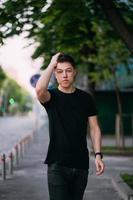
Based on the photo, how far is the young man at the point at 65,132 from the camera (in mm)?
5336

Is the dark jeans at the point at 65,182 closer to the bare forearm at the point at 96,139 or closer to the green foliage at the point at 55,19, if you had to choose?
the bare forearm at the point at 96,139

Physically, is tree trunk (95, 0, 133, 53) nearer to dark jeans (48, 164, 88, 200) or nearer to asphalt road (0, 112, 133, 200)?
asphalt road (0, 112, 133, 200)

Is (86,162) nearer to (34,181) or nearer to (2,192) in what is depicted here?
(2,192)

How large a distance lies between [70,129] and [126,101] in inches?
1358

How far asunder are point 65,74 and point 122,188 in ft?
21.8

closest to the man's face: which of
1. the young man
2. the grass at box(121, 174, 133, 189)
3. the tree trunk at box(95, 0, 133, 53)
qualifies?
the young man

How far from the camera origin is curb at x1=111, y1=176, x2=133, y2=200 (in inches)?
413

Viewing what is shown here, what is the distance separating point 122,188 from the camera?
11.6m

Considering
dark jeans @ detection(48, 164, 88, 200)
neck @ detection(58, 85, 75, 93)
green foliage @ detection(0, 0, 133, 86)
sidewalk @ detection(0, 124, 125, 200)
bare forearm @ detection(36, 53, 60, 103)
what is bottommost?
sidewalk @ detection(0, 124, 125, 200)

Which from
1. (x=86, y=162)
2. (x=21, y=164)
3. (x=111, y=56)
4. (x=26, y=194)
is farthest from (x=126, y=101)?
(x=86, y=162)

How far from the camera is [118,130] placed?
24984 mm

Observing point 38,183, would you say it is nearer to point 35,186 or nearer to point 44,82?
point 35,186

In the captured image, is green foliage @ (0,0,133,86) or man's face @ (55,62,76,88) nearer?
man's face @ (55,62,76,88)

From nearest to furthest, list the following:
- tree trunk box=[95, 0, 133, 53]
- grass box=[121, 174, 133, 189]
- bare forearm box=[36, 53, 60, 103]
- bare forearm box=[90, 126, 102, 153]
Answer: bare forearm box=[36, 53, 60, 103], bare forearm box=[90, 126, 102, 153], tree trunk box=[95, 0, 133, 53], grass box=[121, 174, 133, 189]
